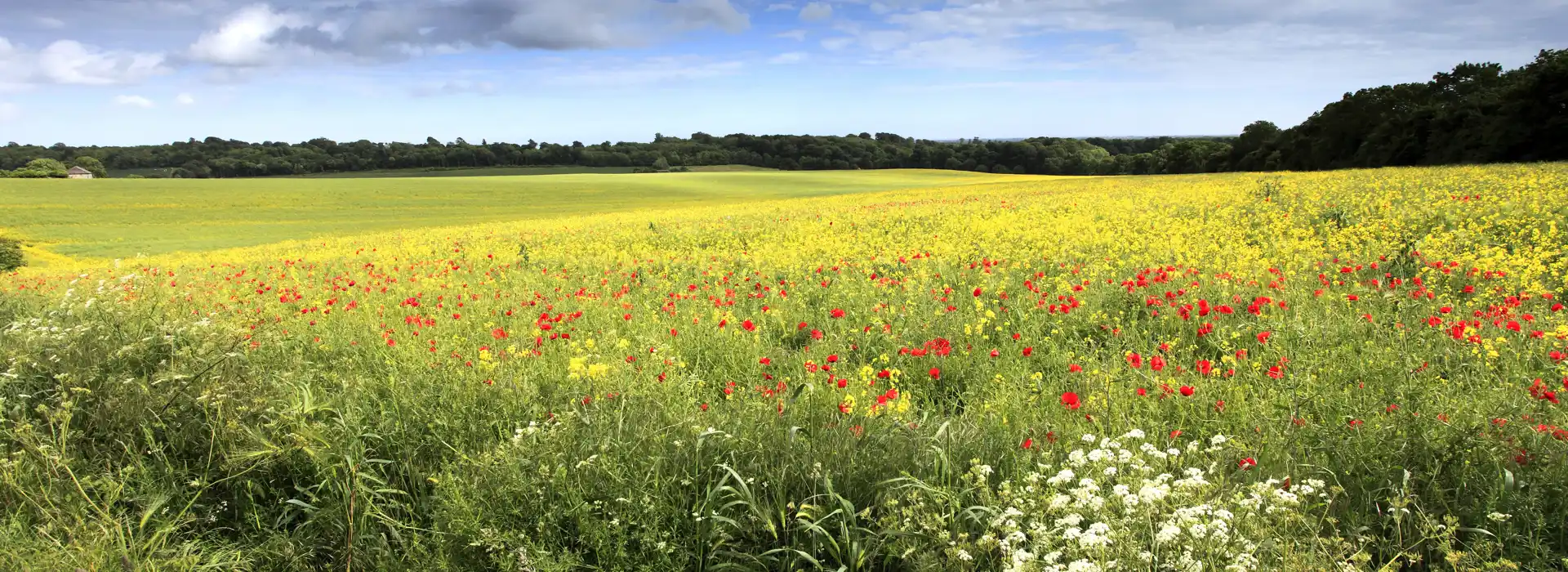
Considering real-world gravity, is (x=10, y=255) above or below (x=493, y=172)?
below

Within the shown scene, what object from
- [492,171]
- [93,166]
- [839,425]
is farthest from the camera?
[492,171]

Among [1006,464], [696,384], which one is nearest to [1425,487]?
[1006,464]

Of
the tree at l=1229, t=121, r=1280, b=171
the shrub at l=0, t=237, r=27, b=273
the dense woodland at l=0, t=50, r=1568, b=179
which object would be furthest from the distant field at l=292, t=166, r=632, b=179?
the tree at l=1229, t=121, r=1280, b=171

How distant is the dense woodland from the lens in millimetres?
27672

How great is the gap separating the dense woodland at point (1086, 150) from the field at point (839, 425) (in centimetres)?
2963

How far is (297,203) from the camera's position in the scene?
39125 millimetres

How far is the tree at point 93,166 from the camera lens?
68375 millimetres

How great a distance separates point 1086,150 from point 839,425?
8716 cm

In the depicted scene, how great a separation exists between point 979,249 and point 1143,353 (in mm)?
4540

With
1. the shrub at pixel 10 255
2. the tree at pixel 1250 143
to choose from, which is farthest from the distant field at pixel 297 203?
the tree at pixel 1250 143

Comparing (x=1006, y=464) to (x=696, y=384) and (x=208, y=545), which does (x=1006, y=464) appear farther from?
(x=208, y=545)

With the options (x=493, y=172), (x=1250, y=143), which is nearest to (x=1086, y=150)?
(x=1250, y=143)

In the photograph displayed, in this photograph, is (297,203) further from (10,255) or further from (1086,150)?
(1086,150)

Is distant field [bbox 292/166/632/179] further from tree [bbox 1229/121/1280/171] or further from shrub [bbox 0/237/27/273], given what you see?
tree [bbox 1229/121/1280/171]
